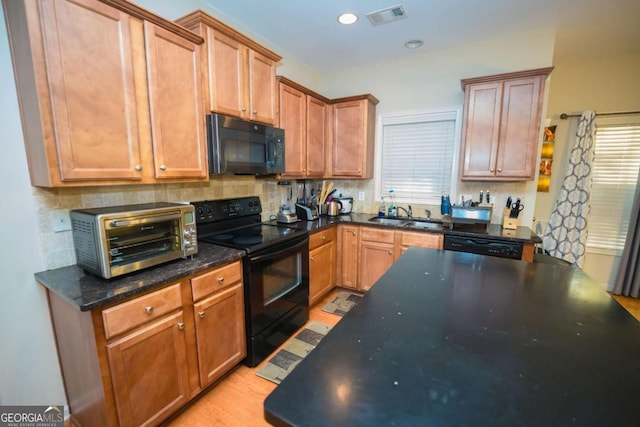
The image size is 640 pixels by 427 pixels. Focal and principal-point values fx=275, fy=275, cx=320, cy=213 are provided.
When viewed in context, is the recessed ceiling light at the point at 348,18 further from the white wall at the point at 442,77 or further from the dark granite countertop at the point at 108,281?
the dark granite countertop at the point at 108,281

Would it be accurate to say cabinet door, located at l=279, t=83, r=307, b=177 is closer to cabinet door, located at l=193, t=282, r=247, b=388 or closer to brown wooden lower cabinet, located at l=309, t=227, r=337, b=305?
brown wooden lower cabinet, located at l=309, t=227, r=337, b=305

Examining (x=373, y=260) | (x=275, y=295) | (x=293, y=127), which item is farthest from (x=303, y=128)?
(x=275, y=295)

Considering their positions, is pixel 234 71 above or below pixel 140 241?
above

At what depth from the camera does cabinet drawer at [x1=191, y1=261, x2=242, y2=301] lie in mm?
1619

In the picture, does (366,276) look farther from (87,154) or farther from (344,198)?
(87,154)

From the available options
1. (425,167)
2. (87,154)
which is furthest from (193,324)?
(425,167)

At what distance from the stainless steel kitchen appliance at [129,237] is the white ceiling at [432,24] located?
181cm

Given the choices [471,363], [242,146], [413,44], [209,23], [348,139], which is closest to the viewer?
[471,363]

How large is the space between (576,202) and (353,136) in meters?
2.76

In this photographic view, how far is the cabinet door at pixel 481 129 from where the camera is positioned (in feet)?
8.54

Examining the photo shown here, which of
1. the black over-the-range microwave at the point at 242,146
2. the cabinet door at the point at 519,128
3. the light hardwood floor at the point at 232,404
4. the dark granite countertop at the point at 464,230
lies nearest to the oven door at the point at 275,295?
the light hardwood floor at the point at 232,404

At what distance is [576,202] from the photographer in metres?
3.26

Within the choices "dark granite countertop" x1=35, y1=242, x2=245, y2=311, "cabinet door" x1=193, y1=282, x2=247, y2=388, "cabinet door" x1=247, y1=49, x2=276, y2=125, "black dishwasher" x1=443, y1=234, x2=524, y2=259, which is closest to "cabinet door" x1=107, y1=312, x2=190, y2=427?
"cabinet door" x1=193, y1=282, x2=247, y2=388

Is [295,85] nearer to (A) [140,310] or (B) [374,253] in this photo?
(B) [374,253]
